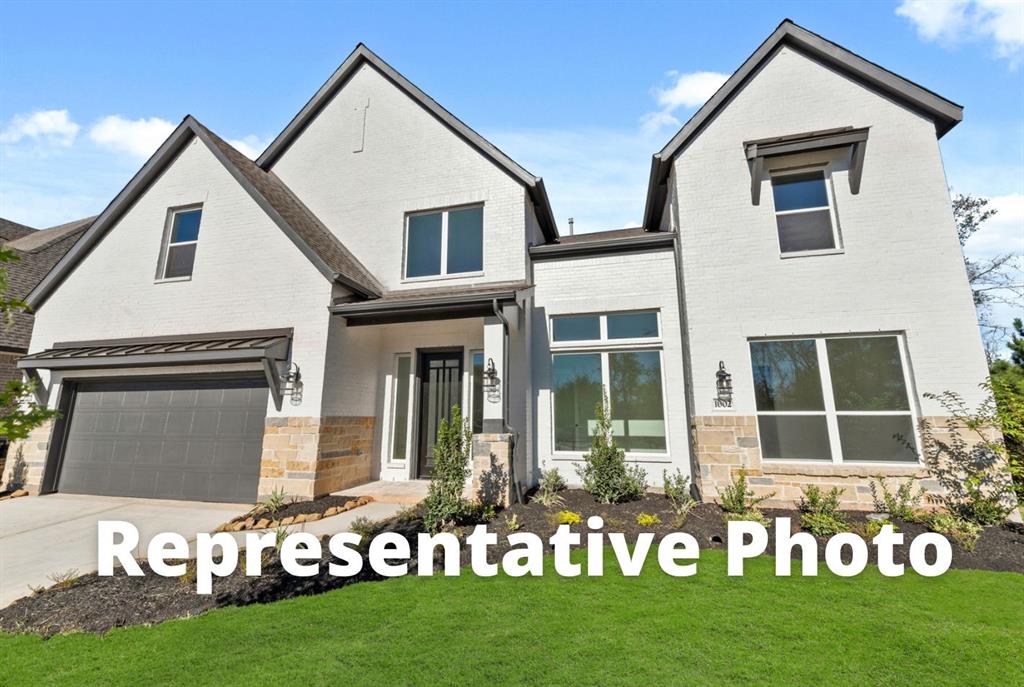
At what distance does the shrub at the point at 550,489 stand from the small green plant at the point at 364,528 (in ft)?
8.80

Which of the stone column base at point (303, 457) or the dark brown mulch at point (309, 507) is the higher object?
the stone column base at point (303, 457)

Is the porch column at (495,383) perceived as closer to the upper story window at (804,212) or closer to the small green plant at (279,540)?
the small green plant at (279,540)

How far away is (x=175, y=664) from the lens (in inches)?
119

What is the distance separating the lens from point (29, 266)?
607 inches

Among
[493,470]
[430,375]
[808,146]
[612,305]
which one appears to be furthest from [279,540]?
[808,146]

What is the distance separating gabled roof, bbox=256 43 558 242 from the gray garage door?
21.2 feet

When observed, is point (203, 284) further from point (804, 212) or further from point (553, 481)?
point (804, 212)

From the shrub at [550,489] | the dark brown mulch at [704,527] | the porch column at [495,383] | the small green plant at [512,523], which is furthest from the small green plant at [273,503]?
the shrub at [550,489]

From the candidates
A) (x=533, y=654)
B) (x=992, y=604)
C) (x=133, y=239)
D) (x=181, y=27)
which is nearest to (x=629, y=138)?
(x=181, y=27)

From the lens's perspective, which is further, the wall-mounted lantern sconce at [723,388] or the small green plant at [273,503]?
the wall-mounted lantern sconce at [723,388]

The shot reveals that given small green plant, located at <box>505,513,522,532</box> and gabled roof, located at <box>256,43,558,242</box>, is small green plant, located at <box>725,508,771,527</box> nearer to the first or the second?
small green plant, located at <box>505,513,522,532</box>

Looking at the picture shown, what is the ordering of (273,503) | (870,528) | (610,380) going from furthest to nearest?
(610,380) → (273,503) → (870,528)

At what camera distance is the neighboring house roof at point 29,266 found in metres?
13.7

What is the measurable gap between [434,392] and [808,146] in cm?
859
